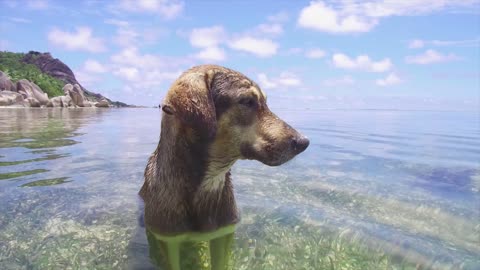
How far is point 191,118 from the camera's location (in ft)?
14.2

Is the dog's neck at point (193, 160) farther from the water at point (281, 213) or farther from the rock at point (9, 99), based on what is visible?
the rock at point (9, 99)

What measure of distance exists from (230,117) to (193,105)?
535mm

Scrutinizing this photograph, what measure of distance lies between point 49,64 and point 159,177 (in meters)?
166

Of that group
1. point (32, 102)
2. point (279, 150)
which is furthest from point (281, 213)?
point (32, 102)

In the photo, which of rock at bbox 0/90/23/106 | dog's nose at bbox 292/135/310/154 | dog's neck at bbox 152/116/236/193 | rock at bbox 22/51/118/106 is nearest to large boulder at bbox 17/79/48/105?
rock at bbox 0/90/23/106

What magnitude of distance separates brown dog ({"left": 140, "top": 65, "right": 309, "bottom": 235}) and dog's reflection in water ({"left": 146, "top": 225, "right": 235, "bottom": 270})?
96mm

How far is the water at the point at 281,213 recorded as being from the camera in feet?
17.9

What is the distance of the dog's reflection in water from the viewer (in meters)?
4.87

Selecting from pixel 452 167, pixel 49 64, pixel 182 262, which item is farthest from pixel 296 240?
pixel 49 64

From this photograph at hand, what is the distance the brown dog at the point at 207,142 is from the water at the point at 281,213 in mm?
863

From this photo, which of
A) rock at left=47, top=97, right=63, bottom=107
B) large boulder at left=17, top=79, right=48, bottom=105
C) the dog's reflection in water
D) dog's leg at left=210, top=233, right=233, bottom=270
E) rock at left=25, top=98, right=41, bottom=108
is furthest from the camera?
large boulder at left=17, top=79, right=48, bottom=105

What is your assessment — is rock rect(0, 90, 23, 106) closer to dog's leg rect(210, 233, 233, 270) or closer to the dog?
the dog

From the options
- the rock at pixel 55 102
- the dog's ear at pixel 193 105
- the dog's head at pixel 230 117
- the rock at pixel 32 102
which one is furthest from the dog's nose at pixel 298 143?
the rock at pixel 55 102

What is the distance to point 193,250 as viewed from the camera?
5289 mm
